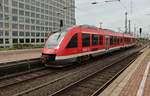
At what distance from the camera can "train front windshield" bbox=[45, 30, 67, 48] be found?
16.6m

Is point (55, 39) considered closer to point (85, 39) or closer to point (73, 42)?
point (73, 42)

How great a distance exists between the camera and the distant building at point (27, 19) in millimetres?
85125

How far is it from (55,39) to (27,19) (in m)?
83.5

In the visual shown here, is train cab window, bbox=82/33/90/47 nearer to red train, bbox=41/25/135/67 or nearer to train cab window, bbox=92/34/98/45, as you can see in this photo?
red train, bbox=41/25/135/67

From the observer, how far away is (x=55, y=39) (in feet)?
56.0

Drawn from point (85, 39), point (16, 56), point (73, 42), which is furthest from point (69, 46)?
point (16, 56)

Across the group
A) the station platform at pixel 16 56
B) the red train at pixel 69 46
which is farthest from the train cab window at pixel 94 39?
the station platform at pixel 16 56

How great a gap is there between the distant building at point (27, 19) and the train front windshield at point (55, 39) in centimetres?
5558

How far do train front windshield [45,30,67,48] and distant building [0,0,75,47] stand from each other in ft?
182

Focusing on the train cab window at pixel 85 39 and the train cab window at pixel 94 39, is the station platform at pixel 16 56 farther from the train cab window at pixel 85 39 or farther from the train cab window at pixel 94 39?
the train cab window at pixel 85 39

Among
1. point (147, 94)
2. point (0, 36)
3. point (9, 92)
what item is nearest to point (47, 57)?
point (9, 92)

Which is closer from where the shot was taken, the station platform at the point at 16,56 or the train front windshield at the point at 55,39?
the train front windshield at the point at 55,39

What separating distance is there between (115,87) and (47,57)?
22.1ft

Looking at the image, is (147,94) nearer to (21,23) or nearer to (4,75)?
(4,75)
